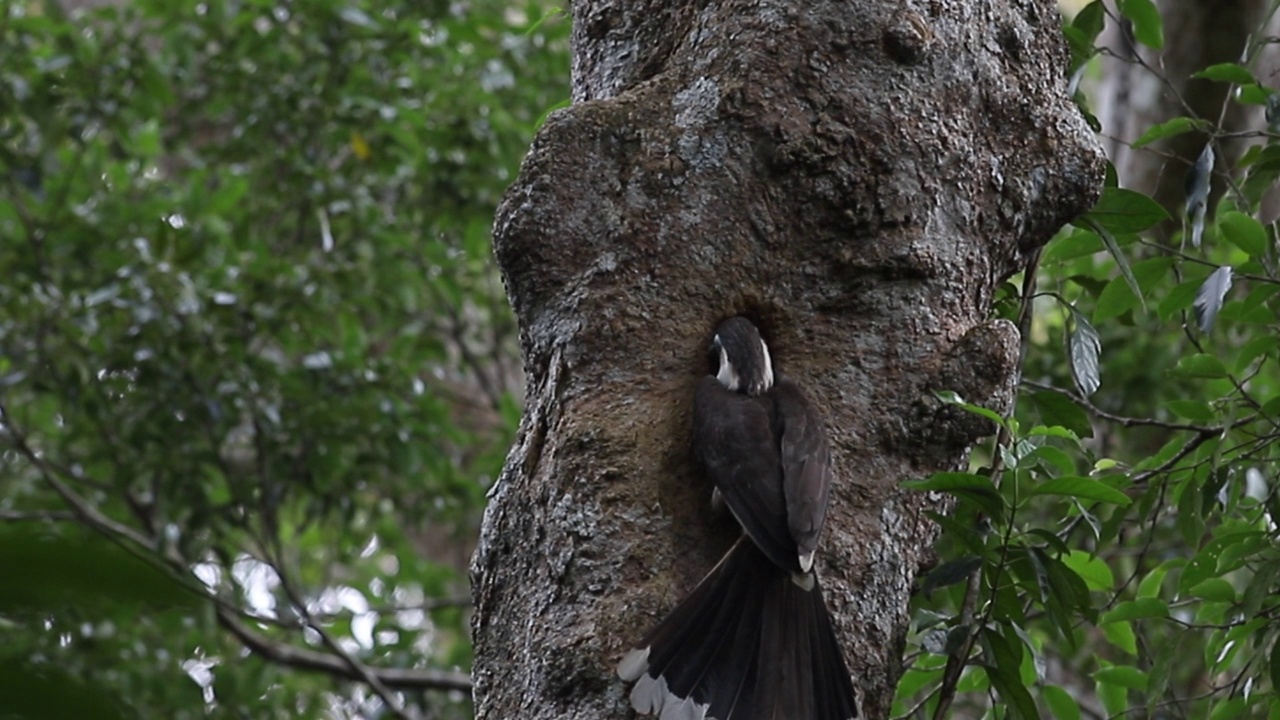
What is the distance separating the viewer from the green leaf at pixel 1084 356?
345 centimetres

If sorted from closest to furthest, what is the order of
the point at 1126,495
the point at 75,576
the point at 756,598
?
the point at 75,576 → the point at 756,598 → the point at 1126,495

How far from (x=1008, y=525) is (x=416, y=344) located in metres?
4.42

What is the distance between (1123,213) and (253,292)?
12.9ft

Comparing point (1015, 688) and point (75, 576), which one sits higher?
point (75, 576)

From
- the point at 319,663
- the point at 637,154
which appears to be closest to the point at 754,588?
the point at 637,154

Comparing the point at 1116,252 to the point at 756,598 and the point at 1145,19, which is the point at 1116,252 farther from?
the point at 756,598

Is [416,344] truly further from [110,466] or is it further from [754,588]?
[754,588]

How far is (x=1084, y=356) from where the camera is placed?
3.51 m

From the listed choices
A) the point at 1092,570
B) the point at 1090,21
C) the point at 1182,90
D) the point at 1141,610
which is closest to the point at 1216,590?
the point at 1141,610

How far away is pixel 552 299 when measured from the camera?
3033 millimetres

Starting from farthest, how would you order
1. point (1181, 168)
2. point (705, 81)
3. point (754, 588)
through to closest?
point (1181, 168) → point (705, 81) → point (754, 588)

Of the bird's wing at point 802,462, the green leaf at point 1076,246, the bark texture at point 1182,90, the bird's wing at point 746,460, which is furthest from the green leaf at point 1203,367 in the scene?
the bark texture at point 1182,90

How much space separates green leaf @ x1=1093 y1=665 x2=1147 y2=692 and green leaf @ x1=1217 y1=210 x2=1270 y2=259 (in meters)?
1.09

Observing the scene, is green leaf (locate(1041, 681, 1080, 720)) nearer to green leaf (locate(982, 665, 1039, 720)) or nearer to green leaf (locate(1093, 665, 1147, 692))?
green leaf (locate(1093, 665, 1147, 692))
